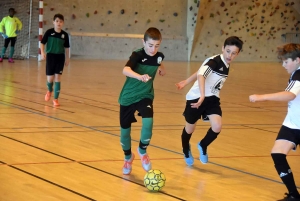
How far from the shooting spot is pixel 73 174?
5.10 meters

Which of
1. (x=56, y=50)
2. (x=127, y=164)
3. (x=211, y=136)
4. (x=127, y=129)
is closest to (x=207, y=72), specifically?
(x=211, y=136)

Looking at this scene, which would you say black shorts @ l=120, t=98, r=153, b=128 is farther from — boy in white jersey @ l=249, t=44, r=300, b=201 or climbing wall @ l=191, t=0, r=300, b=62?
climbing wall @ l=191, t=0, r=300, b=62

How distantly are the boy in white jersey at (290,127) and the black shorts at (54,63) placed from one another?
5.62m

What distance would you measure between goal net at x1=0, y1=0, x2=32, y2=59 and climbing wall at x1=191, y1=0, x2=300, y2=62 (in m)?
6.79

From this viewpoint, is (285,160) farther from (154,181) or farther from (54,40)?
(54,40)

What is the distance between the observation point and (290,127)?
452 cm

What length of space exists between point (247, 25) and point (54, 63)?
16.3m

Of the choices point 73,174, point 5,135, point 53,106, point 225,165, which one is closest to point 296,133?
point 225,165

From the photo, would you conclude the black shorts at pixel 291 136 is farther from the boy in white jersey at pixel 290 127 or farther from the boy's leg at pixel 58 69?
the boy's leg at pixel 58 69

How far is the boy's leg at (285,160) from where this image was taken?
4.41 metres

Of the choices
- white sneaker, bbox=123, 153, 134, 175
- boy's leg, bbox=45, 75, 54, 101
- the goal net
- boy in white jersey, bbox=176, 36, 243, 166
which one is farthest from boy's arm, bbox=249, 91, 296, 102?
the goal net

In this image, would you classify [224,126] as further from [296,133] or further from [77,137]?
[296,133]

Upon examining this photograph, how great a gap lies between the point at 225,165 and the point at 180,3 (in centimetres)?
1767

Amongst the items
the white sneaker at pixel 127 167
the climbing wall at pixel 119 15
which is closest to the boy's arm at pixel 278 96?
the white sneaker at pixel 127 167
